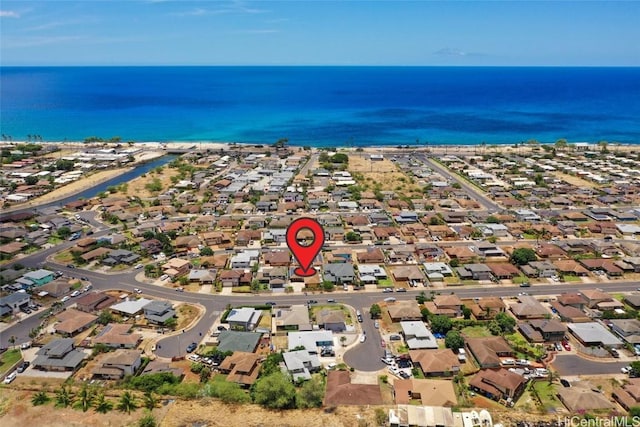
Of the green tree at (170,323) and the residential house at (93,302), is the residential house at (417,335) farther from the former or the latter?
the residential house at (93,302)

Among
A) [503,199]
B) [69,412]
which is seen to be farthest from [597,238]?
[69,412]

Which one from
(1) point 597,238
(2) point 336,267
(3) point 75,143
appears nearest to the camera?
(2) point 336,267

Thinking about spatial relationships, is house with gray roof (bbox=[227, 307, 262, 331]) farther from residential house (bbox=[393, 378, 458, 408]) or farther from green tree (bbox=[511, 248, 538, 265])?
green tree (bbox=[511, 248, 538, 265])

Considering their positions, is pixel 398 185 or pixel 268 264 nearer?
pixel 268 264

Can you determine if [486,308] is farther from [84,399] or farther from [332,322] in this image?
[84,399]

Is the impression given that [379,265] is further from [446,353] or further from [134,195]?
[134,195]

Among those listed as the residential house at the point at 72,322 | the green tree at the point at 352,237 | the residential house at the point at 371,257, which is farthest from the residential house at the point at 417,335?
the residential house at the point at 72,322
